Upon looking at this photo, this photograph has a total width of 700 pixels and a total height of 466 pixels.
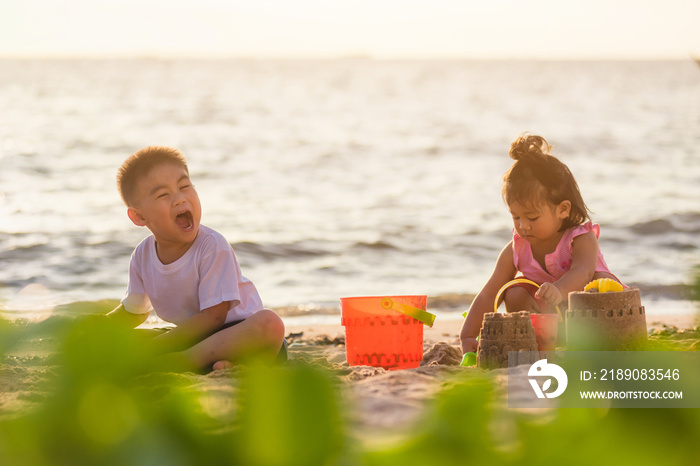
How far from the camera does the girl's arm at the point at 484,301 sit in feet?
12.4

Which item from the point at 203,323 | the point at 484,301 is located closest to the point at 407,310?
the point at 484,301

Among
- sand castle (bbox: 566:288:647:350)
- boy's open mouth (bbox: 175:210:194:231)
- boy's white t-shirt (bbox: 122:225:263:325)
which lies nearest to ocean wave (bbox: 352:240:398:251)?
boy's white t-shirt (bbox: 122:225:263:325)

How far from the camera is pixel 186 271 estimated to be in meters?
3.43

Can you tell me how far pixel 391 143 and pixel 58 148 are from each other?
301 inches

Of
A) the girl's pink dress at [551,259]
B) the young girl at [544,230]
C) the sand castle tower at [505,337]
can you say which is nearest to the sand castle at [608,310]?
the sand castle tower at [505,337]

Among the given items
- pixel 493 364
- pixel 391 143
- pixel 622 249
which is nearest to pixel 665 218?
pixel 622 249

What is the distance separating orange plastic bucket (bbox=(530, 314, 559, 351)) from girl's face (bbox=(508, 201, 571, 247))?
0.75 m

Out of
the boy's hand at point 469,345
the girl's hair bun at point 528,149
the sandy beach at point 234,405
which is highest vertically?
the girl's hair bun at point 528,149

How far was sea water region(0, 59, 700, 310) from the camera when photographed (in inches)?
310

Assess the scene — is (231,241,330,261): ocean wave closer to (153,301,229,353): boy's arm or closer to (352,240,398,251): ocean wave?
(352,240,398,251): ocean wave

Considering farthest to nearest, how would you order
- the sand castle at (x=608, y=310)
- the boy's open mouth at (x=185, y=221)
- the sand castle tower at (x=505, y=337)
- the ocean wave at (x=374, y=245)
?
the ocean wave at (x=374, y=245)
the boy's open mouth at (x=185, y=221)
the sand castle tower at (x=505, y=337)
the sand castle at (x=608, y=310)

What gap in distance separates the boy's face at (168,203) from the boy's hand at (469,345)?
55.5 inches

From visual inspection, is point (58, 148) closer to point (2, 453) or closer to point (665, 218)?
point (665, 218)

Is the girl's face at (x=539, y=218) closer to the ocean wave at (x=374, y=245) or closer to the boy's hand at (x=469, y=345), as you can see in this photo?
the boy's hand at (x=469, y=345)
